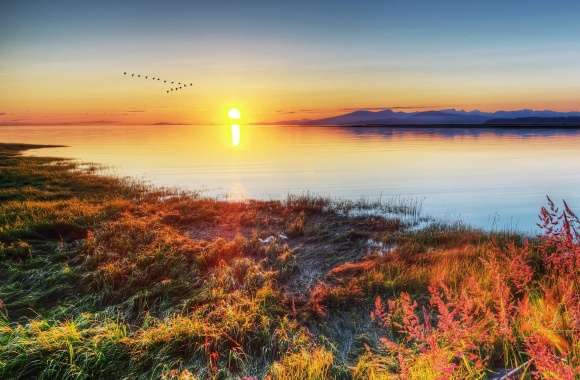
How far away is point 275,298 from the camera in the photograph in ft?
27.1

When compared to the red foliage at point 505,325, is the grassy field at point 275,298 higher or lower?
lower

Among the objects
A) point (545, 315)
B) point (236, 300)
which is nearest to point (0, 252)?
point (236, 300)

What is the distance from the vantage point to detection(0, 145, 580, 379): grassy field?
4.61 metres

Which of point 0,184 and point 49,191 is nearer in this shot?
point 49,191

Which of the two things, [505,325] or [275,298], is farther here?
[275,298]

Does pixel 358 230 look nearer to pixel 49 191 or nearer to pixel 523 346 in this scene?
pixel 523 346

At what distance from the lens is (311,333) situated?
22.9 feet

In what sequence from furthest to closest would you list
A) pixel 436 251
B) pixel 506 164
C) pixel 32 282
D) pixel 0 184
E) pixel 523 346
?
pixel 506 164
pixel 0 184
pixel 436 251
pixel 32 282
pixel 523 346

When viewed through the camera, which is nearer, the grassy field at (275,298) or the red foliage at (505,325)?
the red foliage at (505,325)

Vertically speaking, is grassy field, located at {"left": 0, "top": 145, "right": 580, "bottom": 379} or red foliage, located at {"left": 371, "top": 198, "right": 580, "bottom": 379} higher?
red foliage, located at {"left": 371, "top": 198, "right": 580, "bottom": 379}

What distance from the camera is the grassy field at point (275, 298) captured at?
4.61 meters

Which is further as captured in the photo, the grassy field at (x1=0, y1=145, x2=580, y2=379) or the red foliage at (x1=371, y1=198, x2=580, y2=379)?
the grassy field at (x1=0, y1=145, x2=580, y2=379)

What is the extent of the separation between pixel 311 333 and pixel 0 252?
929 cm

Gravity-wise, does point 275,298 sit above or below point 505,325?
below
